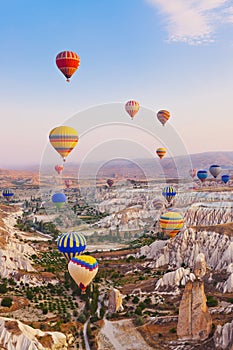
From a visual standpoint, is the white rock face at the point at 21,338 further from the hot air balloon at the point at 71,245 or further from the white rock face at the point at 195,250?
the white rock face at the point at 195,250

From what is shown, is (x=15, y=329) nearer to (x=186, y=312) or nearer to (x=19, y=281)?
(x=186, y=312)

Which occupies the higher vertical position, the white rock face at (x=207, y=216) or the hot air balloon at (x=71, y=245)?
the white rock face at (x=207, y=216)

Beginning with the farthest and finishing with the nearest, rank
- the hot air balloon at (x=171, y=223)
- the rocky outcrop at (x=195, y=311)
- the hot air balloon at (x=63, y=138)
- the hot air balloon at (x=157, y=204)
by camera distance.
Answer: the hot air balloon at (x=157, y=204), the hot air balloon at (x=171, y=223), the hot air balloon at (x=63, y=138), the rocky outcrop at (x=195, y=311)

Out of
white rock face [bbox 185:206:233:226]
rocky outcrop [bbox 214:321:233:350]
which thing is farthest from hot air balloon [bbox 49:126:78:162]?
rocky outcrop [bbox 214:321:233:350]

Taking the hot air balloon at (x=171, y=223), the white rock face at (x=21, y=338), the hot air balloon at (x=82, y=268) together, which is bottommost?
the white rock face at (x=21, y=338)

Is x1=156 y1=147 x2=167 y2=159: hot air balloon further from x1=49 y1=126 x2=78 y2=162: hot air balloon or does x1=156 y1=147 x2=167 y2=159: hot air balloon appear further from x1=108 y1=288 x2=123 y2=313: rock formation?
x1=108 y1=288 x2=123 y2=313: rock formation

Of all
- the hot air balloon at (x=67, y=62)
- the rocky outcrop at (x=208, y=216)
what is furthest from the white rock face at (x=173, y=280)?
the rocky outcrop at (x=208, y=216)

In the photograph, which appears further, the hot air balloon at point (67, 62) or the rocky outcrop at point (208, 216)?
the rocky outcrop at point (208, 216)
